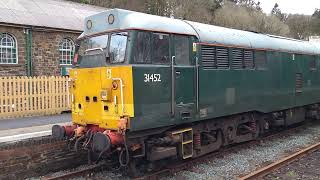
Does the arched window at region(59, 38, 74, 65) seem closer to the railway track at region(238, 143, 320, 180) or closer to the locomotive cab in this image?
the locomotive cab

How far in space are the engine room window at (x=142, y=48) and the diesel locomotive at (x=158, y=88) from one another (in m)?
0.02

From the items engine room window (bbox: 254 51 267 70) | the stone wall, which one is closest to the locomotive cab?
engine room window (bbox: 254 51 267 70)

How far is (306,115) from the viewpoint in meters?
14.6

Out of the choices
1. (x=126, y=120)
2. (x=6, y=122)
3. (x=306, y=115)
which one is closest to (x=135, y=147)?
(x=126, y=120)

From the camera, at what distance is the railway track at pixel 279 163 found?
313 inches

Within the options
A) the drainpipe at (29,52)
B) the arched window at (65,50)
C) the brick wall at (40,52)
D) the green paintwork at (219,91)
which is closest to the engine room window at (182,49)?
the green paintwork at (219,91)

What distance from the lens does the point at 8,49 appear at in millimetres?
20172

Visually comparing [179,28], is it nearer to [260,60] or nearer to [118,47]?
[118,47]

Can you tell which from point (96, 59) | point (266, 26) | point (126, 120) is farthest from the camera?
point (266, 26)

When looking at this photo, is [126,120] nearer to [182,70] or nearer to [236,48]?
[182,70]

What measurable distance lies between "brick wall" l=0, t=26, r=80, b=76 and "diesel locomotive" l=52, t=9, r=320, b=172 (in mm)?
12793

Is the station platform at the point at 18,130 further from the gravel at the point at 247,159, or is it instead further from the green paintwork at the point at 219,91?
the gravel at the point at 247,159

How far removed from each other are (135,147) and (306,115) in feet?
31.0

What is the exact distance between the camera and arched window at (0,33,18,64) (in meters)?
19.9
